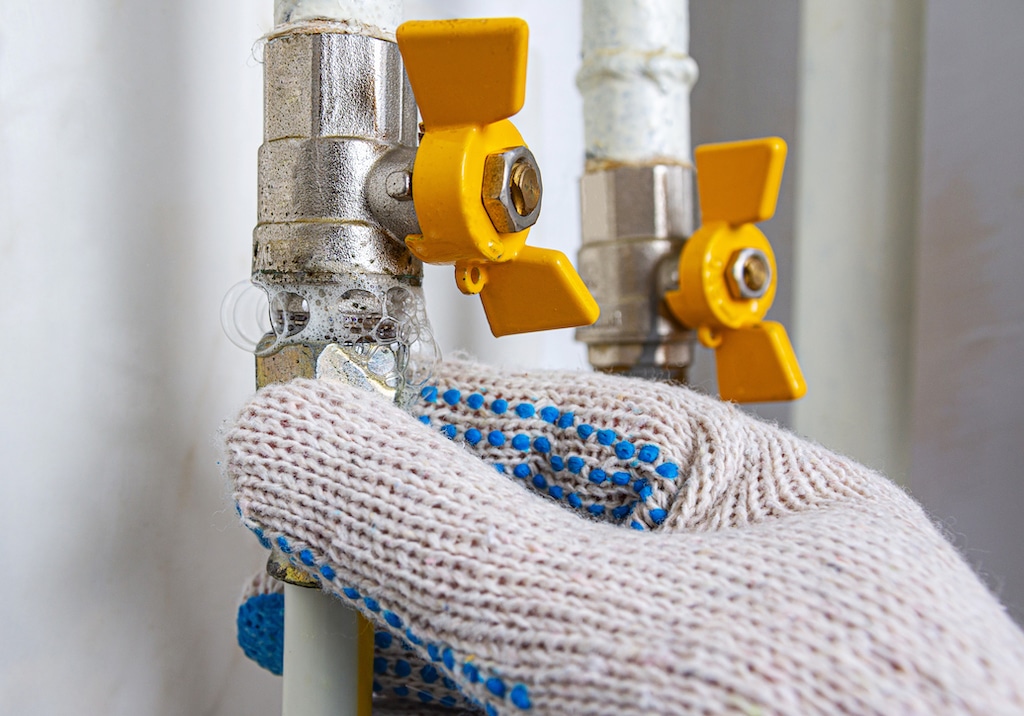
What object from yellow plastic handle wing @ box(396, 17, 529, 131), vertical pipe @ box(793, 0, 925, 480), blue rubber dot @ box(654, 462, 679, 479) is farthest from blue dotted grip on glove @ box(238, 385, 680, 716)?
vertical pipe @ box(793, 0, 925, 480)

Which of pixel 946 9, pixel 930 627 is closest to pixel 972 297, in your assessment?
pixel 946 9

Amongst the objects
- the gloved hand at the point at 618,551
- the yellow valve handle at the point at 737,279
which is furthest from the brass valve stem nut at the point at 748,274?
the gloved hand at the point at 618,551

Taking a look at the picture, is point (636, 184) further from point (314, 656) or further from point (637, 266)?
point (314, 656)

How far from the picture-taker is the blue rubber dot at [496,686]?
22 cm

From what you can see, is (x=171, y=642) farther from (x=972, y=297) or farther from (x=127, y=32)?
(x=972, y=297)

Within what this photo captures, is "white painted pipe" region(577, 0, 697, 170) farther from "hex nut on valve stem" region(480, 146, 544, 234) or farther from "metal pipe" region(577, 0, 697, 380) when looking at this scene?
"hex nut on valve stem" region(480, 146, 544, 234)

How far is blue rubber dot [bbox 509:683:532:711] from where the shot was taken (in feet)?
0.69

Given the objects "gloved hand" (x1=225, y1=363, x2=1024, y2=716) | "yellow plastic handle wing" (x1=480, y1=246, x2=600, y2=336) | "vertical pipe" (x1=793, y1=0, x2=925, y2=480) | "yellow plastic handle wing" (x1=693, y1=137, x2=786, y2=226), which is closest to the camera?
"gloved hand" (x1=225, y1=363, x2=1024, y2=716)

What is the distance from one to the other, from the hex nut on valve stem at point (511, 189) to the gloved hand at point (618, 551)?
0.06 meters

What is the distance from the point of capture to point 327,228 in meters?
0.29

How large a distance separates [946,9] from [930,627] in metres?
0.49

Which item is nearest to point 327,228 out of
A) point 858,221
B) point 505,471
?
point 505,471

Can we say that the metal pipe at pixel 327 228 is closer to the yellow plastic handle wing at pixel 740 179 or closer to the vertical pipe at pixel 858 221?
the yellow plastic handle wing at pixel 740 179

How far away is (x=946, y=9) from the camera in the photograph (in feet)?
1.79
